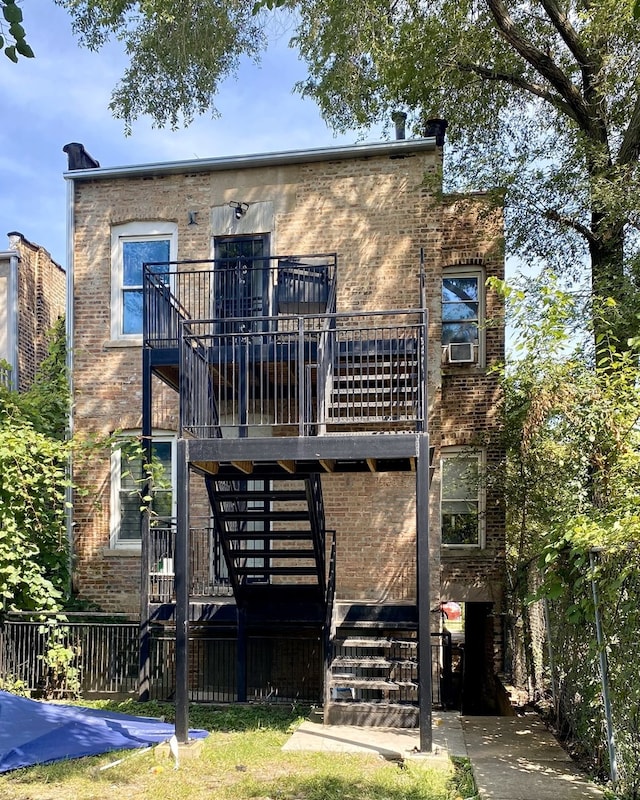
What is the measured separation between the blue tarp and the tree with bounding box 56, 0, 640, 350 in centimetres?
734

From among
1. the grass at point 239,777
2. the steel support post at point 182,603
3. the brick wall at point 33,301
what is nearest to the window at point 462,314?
the steel support post at point 182,603

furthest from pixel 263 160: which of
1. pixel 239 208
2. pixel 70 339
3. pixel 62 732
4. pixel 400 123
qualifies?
pixel 62 732

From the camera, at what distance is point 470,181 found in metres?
12.8

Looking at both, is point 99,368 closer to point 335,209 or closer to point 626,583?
point 335,209

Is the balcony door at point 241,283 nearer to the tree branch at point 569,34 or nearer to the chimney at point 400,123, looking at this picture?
the chimney at point 400,123

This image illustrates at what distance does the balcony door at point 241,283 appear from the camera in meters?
11.3

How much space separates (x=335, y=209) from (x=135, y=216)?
328cm

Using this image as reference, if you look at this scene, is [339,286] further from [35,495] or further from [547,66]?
[35,495]

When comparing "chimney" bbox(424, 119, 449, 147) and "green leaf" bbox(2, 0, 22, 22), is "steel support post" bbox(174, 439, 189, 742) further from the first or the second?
"chimney" bbox(424, 119, 449, 147)

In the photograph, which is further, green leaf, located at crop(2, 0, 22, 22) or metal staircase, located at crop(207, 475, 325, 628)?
metal staircase, located at crop(207, 475, 325, 628)

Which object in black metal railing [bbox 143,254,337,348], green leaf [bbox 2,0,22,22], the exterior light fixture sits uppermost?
the exterior light fixture

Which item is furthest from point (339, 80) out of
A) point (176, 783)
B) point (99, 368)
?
point (176, 783)

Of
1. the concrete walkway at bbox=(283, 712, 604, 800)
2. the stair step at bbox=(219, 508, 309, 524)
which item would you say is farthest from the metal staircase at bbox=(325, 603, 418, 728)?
the stair step at bbox=(219, 508, 309, 524)

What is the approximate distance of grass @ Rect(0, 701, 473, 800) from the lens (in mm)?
6457
